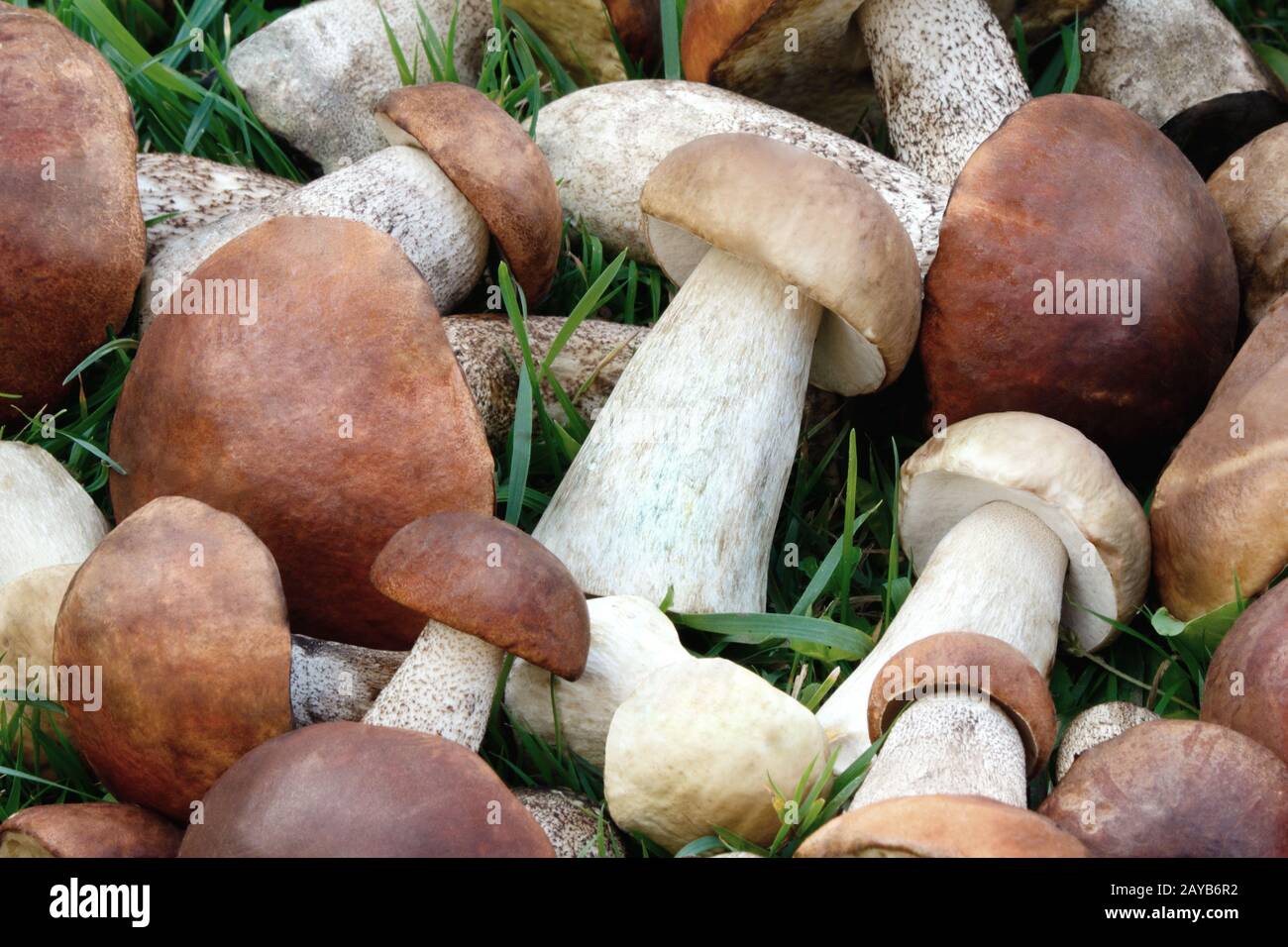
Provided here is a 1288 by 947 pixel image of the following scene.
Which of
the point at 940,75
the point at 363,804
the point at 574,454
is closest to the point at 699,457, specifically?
the point at 574,454

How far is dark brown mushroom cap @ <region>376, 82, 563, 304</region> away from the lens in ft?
9.43

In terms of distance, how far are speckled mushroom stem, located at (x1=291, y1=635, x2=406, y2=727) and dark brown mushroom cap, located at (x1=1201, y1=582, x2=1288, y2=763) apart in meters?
1.44

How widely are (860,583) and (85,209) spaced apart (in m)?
1.80

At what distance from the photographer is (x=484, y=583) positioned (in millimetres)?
2121

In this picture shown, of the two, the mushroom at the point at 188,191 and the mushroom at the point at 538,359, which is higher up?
the mushroom at the point at 188,191

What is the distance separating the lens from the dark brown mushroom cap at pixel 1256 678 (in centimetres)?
213

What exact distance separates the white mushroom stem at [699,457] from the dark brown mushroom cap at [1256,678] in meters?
0.89

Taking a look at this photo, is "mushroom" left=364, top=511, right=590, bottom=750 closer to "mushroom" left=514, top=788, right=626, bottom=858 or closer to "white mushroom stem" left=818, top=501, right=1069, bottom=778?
"mushroom" left=514, top=788, right=626, bottom=858

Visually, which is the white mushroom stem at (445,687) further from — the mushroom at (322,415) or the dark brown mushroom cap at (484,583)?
the mushroom at (322,415)

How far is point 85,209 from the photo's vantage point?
279cm

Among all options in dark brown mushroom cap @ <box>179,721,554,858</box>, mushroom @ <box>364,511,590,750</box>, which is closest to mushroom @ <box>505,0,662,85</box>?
mushroom @ <box>364,511,590,750</box>

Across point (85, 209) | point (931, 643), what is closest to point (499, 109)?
point (85, 209)

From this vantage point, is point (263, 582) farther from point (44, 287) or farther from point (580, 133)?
point (580, 133)

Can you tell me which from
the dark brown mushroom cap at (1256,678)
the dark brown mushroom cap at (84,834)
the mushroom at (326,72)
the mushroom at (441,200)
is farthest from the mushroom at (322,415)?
the dark brown mushroom cap at (1256,678)
